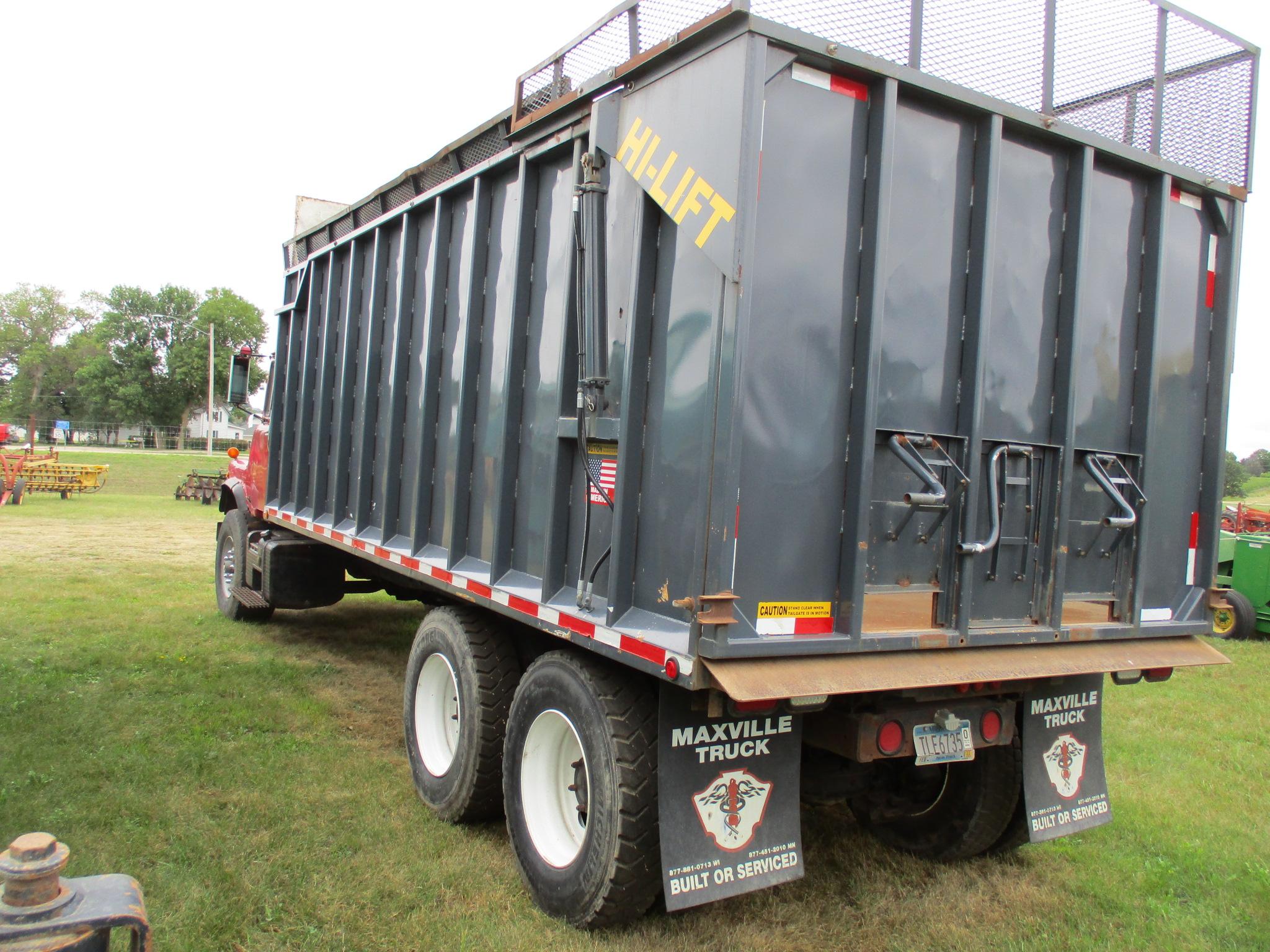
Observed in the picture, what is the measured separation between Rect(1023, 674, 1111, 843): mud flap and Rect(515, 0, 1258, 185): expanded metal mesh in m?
2.41

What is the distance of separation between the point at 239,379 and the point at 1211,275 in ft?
26.8

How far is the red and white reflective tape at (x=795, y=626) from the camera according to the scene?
9.96 feet

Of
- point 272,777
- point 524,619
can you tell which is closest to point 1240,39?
point 524,619

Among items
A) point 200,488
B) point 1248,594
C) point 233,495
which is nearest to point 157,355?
point 200,488

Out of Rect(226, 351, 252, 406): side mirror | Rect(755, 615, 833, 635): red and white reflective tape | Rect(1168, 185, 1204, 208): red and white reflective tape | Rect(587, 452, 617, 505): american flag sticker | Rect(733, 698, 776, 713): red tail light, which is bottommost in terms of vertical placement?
Rect(733, 698, 776, 713): red tail light

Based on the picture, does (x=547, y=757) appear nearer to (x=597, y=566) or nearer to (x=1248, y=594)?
(x=597, y=566)

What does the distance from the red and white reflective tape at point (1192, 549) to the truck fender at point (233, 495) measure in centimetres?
810

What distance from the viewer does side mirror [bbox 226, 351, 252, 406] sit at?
29.6 ft

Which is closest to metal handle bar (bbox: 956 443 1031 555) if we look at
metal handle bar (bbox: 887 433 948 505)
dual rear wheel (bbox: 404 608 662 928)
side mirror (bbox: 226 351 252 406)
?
metal handle bar (bbox: 887 433 948 505)

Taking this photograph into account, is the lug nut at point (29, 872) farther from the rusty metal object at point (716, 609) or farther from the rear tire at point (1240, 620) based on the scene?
the rear tire at point (1240, 620)

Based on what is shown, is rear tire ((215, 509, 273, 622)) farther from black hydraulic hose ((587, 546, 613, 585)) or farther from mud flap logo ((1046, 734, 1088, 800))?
mud flap logo ((1046, 734, 1088, 800))

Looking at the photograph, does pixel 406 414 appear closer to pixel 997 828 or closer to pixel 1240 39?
pixel 997 828

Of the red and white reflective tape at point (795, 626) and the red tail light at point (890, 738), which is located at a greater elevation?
the red and white reflective tape at point (795, 626)

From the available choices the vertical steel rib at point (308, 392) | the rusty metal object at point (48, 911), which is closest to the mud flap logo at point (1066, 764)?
the rusty metal object at point (48, 911)
